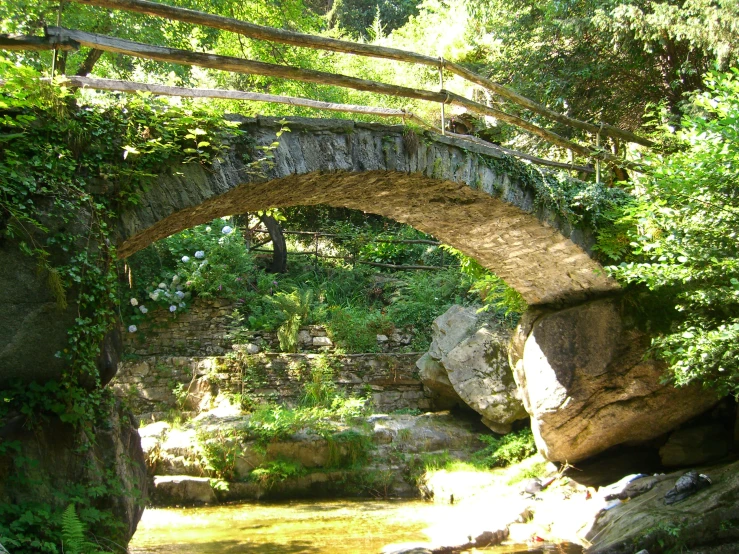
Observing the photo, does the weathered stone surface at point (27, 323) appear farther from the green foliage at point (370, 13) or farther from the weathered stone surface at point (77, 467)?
the green foliage at point (370, 13)

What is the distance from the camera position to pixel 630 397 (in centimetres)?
691

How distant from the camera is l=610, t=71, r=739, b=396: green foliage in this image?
16.3 feet

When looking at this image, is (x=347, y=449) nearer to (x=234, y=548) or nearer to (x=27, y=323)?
(x=234, y=548)

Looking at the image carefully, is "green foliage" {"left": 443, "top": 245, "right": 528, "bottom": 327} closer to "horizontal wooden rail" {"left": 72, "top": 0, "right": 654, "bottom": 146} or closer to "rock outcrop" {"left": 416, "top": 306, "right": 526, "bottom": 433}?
"rock outcrop" {"left": 416, "top": 306, "right": 526, "bottom": 433}

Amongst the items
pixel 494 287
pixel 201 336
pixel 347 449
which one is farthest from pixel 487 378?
pixel 201 336

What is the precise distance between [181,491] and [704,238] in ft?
20.6

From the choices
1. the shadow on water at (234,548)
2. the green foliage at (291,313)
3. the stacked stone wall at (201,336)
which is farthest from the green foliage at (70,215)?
the stacked stone wall at (201,336)

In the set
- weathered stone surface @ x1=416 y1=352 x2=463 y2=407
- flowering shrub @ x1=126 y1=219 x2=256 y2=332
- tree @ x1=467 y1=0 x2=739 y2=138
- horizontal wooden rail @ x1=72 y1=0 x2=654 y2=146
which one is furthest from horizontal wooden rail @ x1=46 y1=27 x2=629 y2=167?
flowering shrub @ x1=126 y1=219 x2=256 y2=332

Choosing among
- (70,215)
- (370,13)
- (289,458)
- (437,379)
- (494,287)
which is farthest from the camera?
(370,13)

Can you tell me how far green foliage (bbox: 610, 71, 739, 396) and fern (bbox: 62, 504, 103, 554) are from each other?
4470 mm

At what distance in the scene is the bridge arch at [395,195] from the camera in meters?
4.29

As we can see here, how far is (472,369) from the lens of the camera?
30.9 ft

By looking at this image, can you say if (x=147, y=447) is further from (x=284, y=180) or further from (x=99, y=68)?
(x=99, y=68)

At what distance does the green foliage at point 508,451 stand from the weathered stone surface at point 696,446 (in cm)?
195
